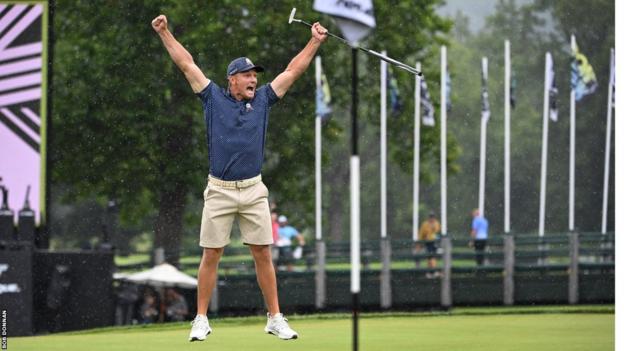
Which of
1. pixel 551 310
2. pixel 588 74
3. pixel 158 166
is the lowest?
pixel 551 310

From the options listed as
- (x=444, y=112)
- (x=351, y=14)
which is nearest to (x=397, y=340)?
(x=351, y=14)

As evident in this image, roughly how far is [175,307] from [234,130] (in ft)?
56.2

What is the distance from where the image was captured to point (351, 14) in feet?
30.8

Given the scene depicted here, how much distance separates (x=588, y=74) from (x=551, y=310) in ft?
47.0

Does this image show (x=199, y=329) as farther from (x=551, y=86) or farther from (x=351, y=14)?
(x=551, y=86)

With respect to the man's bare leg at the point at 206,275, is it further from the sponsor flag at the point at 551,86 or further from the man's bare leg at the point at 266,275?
the sponsor flag at the point at 551,86

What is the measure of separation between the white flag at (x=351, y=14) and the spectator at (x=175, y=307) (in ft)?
59.6

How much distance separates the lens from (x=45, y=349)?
1235 centimetres

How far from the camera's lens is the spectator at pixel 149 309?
27.5 meters

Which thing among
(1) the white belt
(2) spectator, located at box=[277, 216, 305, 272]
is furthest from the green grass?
(2) spectator, located at box=[277, 216, 305, 272]

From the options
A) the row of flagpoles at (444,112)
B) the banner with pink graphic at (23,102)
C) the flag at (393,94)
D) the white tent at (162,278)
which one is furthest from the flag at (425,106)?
the banner with pink graphic at (23,102)

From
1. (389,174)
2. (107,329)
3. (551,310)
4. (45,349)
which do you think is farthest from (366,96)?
(389,174)

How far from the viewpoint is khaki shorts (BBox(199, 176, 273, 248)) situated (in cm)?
1107

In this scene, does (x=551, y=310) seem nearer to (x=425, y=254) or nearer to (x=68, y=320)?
(x=425, y=254)
